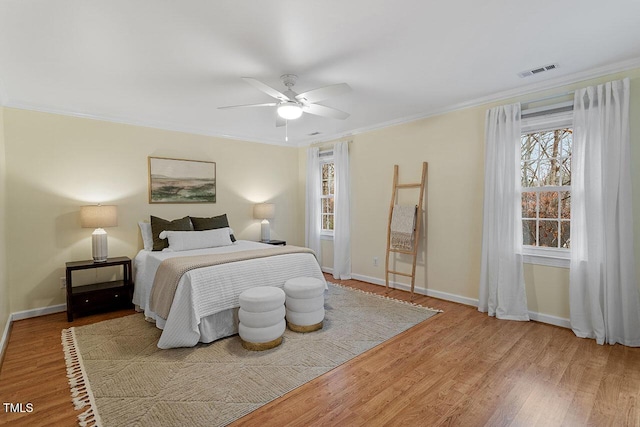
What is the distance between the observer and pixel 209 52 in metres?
2.52

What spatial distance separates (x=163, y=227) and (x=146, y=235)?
254 mm

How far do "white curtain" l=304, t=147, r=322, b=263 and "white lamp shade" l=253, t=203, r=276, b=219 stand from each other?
29.6 inches

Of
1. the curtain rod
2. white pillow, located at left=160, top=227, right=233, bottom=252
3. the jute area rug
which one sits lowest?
the jute area rug

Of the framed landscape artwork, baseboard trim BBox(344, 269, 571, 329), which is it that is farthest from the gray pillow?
baseboard trim BBox(344, 269, 571, 329)

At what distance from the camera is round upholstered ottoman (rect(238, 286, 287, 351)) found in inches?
108

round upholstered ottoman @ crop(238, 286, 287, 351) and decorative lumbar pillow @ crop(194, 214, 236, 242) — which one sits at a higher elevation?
decorative lumbar pillow @ crop(194, 214, 236, 242)

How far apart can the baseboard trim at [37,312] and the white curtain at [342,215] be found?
3.71m

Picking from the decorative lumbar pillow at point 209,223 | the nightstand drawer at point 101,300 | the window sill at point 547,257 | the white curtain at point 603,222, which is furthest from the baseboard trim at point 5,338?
the white curtain at point 603,222

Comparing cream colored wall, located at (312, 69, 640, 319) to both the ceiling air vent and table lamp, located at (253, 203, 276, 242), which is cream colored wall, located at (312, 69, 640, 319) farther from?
table lamp, located at (253, 203, 276, 242)

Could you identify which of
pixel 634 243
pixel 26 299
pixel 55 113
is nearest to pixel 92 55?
pixel 55 113

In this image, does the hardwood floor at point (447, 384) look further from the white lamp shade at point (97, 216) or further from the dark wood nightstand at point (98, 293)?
the white lamp shade at point (97, 216)

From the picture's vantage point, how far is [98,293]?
3660 millimetres

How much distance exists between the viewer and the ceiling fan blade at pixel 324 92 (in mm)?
2691

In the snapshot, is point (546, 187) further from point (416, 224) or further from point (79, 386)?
point (79, 386)
